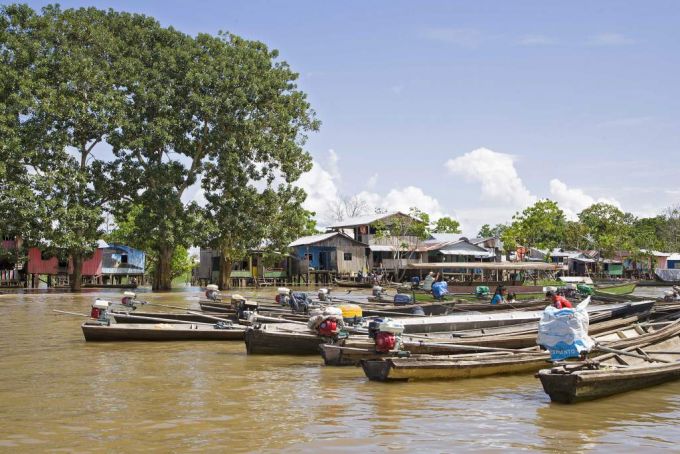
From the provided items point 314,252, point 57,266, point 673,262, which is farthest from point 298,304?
point 673,262

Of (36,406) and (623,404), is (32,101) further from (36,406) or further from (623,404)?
(623,404)

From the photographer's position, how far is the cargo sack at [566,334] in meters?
10.5

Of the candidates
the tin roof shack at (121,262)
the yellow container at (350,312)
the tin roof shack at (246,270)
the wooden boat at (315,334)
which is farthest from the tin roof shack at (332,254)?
the wooden boat at (315,334)

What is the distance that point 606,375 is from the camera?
983cm

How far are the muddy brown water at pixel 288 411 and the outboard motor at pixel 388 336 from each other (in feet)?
2.08

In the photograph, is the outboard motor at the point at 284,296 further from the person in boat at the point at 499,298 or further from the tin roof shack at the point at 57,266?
the tin roof shack at the point at 57,266

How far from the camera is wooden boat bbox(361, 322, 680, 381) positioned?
1131 centimetres

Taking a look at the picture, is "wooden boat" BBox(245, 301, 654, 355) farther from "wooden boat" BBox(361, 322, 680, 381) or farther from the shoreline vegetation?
the shoreline vegetation


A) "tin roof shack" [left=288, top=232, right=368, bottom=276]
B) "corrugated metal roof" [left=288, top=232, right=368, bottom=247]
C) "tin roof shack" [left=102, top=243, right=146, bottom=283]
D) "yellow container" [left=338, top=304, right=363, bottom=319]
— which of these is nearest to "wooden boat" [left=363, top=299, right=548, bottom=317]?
"yellow container" [left=338, top=304, right=363, bottom=319]

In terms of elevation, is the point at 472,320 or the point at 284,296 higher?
the point at 284,296

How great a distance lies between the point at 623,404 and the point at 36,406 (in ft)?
27.1

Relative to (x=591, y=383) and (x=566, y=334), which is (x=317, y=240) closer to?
(x=566, y=334)

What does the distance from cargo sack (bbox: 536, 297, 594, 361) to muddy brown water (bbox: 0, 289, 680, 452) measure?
763 mm

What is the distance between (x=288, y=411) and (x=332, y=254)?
46.0m
